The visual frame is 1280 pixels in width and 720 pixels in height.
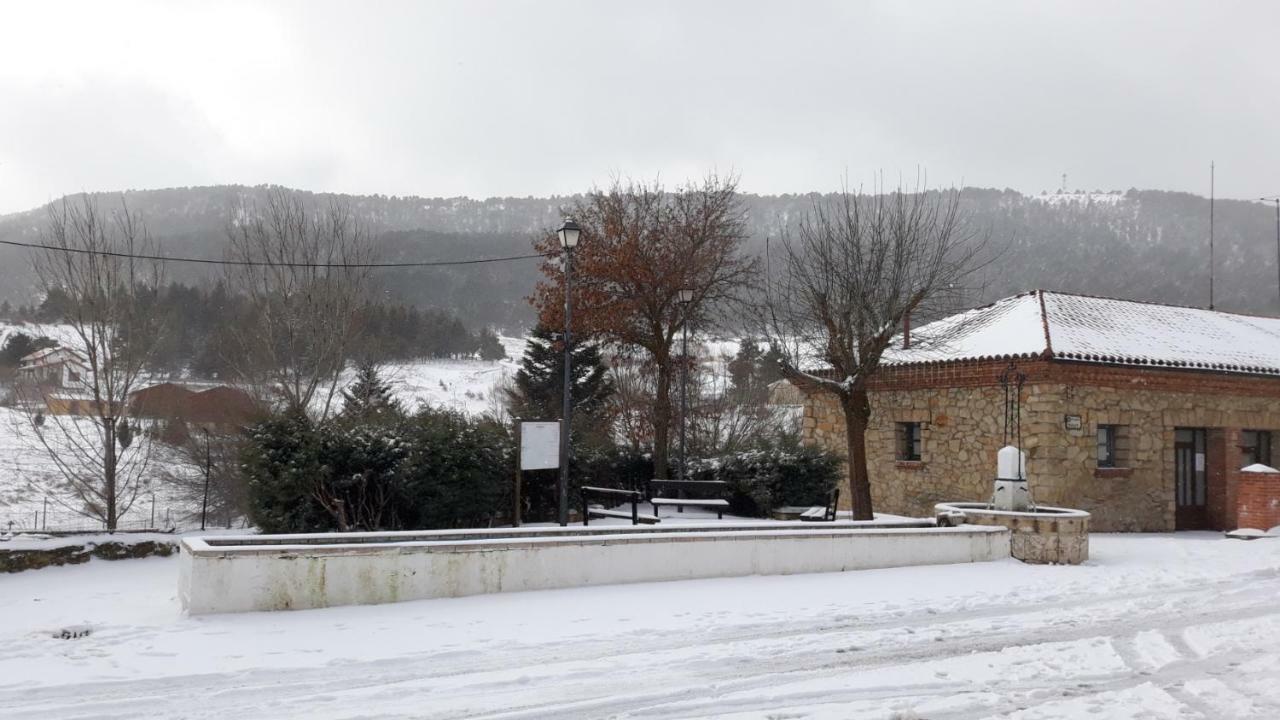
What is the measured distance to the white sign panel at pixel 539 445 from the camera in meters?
13.1

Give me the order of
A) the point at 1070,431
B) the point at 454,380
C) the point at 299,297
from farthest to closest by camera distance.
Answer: the point at 454,380
the point at 299,297
the point at 1070,431

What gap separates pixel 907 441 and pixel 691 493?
5477 mm

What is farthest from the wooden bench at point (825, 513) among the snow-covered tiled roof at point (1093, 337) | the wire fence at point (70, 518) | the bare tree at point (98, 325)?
the wire fence at point (70, 518)

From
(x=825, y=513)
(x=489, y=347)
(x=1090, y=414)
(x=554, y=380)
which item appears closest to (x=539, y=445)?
(x=825, y=513)

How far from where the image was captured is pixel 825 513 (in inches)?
661

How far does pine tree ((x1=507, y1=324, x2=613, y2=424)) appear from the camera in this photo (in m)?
30.6

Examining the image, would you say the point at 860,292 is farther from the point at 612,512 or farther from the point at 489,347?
the point at 489,347

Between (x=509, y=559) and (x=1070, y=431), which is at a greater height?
(x=1070, y=431)

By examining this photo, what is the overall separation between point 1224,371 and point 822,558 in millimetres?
12953

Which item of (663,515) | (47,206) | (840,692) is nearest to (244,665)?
(840,692)

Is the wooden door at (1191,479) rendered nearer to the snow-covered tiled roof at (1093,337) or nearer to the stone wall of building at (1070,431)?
the stone wall of building at (1070,431)

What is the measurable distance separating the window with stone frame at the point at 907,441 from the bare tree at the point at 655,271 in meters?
4.79

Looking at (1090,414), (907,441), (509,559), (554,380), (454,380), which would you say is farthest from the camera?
(454,380)

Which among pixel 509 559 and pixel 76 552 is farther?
pixel 76 552
